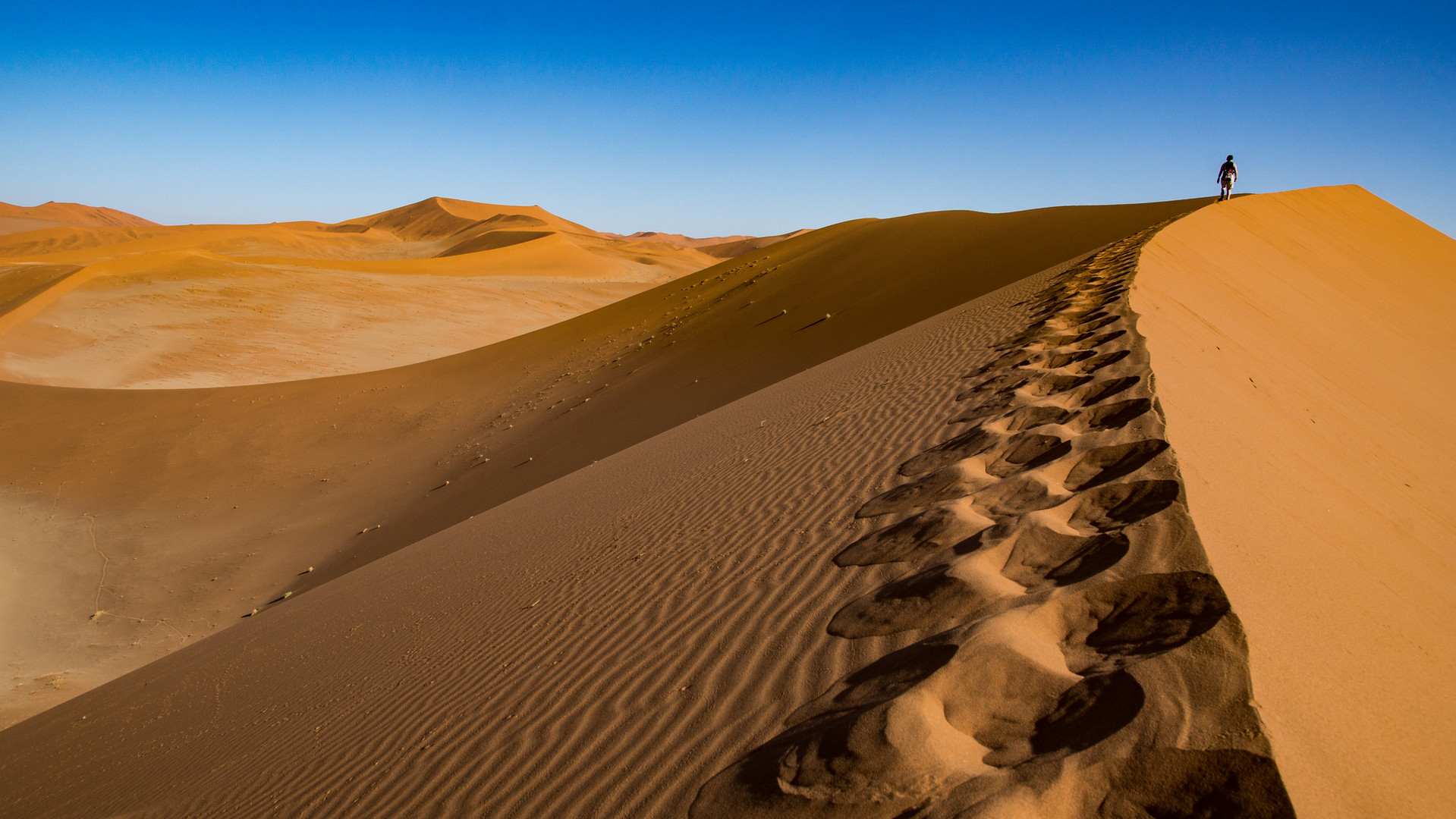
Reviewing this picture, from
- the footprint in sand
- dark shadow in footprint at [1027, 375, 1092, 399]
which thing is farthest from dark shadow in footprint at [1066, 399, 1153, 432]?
the footprint in sand

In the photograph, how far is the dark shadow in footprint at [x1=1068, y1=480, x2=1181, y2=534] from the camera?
3.07m

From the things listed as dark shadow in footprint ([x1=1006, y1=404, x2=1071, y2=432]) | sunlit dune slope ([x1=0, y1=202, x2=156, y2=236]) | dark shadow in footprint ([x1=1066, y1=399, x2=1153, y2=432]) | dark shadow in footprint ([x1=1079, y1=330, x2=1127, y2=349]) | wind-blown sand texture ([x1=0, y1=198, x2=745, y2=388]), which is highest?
sunlit dune slope ([x1=0, y1=202, x2=156, y2=236])

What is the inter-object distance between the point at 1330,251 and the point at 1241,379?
12.9 meters

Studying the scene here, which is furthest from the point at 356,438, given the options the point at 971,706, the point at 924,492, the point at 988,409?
the point at 971,706

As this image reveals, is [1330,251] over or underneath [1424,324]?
over

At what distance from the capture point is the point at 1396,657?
2395mm

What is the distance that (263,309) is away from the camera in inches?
1104

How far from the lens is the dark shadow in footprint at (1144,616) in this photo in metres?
2.25

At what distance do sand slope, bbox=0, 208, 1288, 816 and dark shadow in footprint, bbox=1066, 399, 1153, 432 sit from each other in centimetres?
3

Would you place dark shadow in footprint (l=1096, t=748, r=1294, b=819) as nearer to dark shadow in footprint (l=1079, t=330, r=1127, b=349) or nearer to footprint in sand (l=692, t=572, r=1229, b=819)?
footprint in sand (l=692, t=572, r=1229, b=819)

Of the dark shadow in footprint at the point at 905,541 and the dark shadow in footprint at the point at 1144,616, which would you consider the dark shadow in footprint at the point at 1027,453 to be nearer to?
the dark shadow in footprint at the point at 905,541

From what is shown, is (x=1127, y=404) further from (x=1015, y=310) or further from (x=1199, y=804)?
(x=1015, y=310)

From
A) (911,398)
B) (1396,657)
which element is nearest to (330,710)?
(1396,657)

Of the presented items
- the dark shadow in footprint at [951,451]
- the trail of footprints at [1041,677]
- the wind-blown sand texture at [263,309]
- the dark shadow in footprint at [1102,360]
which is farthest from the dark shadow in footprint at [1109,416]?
the wind-blown sand texture at [263,309]
